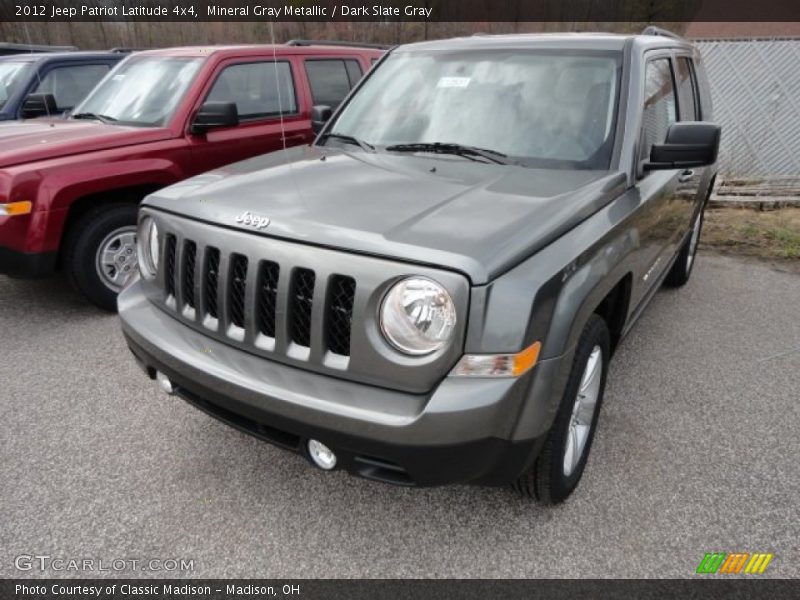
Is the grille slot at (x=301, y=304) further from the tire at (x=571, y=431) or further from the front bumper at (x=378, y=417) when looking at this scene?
the tire at (x=571, y=431)

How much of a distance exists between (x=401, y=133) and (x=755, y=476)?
7.64ft

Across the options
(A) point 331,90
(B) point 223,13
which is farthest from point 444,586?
(B) point 223,13

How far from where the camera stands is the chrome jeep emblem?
2.10m

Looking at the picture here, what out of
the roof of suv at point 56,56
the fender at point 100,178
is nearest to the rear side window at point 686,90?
the fender at point 100,178

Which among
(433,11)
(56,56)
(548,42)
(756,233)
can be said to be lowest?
(756,233)

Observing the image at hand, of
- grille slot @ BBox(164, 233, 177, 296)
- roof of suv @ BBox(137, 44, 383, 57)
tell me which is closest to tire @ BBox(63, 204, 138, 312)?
roof of suv @ BBox(137, 44, 383, 57)

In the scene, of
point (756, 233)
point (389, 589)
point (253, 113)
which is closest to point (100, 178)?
point (253, 113)

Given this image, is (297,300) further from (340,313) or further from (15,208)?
(15,208)

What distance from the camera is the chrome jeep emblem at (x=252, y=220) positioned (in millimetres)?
2098

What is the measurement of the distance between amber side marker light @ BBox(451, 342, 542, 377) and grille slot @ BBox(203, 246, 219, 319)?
3.27 feet

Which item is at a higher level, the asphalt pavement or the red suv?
the red suv

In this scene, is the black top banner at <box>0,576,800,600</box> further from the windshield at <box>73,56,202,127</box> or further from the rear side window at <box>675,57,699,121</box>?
the windshield at <box>73,56,202,127</box>

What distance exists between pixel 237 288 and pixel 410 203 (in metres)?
0.71

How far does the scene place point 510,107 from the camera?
9.51 ft
